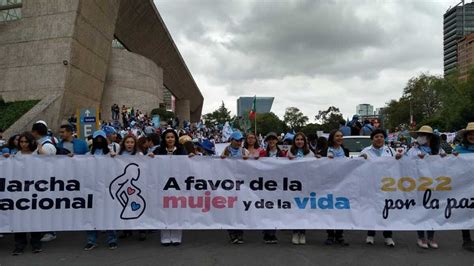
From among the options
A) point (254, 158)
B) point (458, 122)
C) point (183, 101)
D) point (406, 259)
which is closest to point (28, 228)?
point (254, 158)

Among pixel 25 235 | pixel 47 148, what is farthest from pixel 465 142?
pixel 25 235

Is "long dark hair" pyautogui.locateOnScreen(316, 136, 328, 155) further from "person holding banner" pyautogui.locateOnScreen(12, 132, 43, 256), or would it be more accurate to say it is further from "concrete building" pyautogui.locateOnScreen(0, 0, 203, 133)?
"concrete building" pyautogui.locateOnScreen(0, 0, 203, 133)

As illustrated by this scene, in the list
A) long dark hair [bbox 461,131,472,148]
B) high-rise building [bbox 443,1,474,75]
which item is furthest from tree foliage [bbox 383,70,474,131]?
high-rise building [bbox 443,1,474,75]

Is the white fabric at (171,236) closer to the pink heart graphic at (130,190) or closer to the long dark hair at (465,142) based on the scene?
the pink heart graphic at (130,190)

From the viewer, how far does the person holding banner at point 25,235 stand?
5324 mm

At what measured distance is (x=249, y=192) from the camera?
5812 millimetres

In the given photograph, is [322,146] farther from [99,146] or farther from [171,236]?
[99,146]

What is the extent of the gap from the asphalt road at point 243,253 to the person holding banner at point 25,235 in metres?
0.11

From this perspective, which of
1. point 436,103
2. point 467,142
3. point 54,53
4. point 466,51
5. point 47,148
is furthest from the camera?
point 466,51

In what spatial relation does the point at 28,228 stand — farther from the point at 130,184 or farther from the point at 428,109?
the point at 428,109

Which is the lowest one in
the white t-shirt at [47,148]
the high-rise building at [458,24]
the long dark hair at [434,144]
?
the white t-shirt at [47,148]

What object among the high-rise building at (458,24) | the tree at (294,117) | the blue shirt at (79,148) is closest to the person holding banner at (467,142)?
the blue shirt at (79,148)

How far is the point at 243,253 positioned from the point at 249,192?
0.93m

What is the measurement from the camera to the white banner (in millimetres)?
5598
